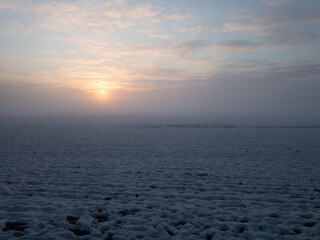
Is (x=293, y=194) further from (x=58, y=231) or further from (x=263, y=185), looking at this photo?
(x=58, y=231)

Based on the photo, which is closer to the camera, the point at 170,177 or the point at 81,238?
the point at 81,238

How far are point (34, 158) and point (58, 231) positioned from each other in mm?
10536

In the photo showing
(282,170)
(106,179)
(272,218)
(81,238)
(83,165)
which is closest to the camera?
(81,238)

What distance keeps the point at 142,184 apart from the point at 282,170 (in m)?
7.49

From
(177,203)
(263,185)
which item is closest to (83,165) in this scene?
(177,203)

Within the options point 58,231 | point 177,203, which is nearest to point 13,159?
point 58,231

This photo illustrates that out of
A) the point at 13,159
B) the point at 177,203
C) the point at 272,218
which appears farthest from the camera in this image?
the point at 13,159

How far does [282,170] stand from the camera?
1140 centimetres

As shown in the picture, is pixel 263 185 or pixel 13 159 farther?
pixel 13 159

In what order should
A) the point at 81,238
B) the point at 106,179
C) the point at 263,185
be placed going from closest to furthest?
the point at 81,238 < the point at 263,185 < the point at 106,179

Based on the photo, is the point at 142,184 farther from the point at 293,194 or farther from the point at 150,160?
the point at 293,194

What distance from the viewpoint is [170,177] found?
10.3m

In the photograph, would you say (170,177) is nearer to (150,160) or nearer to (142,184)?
(142,184)

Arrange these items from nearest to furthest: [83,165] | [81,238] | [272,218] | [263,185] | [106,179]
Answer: [81,238], [272,218], [263,185], [106,179], [83,165]
